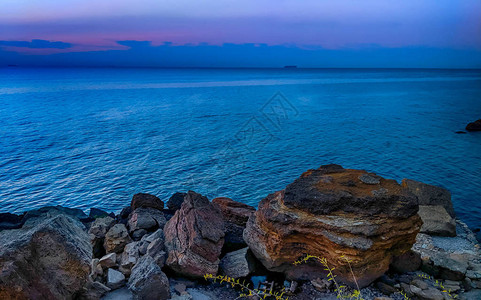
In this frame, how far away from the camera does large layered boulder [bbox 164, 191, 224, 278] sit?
8.94 m

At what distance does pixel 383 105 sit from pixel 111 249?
59469mm

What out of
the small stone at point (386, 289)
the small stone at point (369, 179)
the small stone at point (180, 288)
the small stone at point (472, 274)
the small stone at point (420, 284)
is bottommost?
the small stone at point (180, 288)

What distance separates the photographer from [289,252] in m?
9.44

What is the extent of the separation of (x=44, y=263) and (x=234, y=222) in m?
6.26

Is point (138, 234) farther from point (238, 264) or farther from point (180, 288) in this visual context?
point (238, 264)

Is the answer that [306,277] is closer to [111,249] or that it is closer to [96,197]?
[111,249]

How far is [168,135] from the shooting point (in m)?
34.2

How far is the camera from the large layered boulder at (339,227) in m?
8.66

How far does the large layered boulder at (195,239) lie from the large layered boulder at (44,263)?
239 cm

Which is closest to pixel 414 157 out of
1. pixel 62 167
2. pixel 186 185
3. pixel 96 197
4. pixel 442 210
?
pixel 442 210

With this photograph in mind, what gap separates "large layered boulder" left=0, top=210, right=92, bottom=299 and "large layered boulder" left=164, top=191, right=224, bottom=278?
2.39 m

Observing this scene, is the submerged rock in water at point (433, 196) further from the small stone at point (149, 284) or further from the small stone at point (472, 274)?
the small stone at point (149, 284)

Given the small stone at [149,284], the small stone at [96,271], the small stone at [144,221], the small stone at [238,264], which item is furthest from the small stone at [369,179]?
the small stone at [96,271]

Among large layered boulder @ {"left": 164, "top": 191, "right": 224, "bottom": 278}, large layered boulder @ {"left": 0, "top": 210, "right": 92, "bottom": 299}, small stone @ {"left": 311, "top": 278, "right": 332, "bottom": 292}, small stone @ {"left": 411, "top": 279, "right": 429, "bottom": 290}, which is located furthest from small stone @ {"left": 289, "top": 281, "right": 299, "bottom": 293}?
large layered boulder @ {"left": 0, "top": 210, "right": 92, "bottom": 299}
